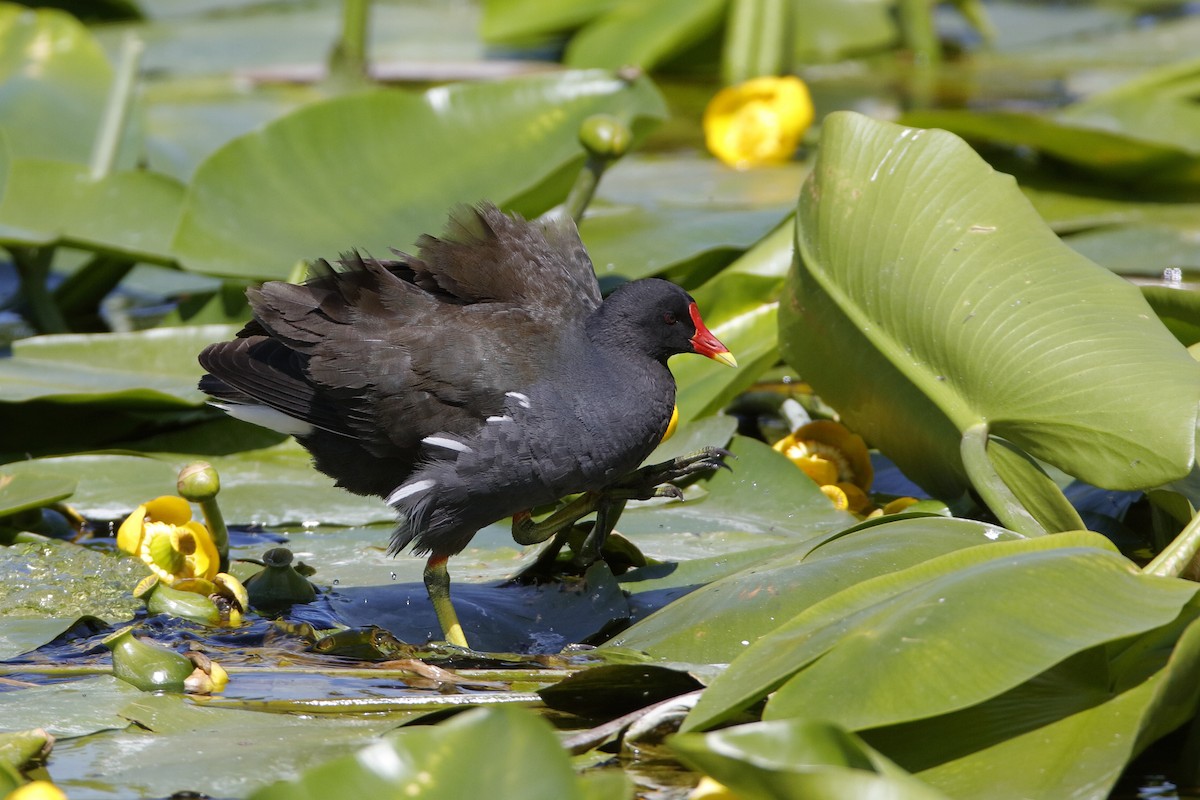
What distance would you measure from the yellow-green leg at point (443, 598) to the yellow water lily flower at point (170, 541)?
1.33ft

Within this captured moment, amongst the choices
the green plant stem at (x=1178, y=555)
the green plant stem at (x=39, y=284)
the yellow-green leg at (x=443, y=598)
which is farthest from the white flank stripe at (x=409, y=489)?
the green plant stem at (x=39, y=284)

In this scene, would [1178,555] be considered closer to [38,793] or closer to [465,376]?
[465,376]

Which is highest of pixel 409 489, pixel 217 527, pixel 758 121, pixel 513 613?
pixel 758 121

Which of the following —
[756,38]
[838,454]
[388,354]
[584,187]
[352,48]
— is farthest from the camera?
[756,38]

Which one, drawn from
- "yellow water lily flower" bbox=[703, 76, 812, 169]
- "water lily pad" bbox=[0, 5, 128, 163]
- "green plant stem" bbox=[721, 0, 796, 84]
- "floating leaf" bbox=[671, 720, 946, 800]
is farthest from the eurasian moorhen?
"green plant stem" bbox=[721, 0, 796, 84]

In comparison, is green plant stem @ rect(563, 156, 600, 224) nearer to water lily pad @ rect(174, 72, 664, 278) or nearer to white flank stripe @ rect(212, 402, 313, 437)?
water lily pad @ rect(174, 72, 664, 278)

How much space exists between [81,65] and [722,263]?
7.06ft

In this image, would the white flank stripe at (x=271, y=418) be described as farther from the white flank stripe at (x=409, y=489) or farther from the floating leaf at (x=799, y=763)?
the floating leaf at (x=799, y=763)

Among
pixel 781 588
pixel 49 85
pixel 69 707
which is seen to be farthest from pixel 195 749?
pixel 49 85

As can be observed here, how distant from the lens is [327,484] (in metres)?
2.97

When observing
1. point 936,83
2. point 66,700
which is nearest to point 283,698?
point 66,700

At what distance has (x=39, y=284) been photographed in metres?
3.69

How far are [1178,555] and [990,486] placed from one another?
1.22 ft

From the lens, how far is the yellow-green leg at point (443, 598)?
2383 millimetres
